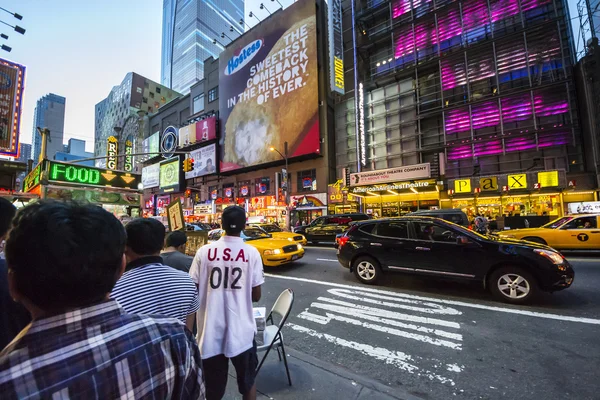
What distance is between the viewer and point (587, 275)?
721 cm

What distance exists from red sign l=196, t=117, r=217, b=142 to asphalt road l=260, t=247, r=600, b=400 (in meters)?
37.9

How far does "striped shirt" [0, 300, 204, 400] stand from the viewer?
2.38ft

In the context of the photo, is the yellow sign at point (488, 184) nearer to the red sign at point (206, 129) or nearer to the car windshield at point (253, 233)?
the car windshield at point (253, 233)

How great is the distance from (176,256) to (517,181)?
69.6 feet

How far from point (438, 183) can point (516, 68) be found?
12099 millimetres

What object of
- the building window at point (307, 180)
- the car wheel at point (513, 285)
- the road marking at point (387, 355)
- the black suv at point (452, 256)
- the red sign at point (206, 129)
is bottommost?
the road marking at point (387, 355)

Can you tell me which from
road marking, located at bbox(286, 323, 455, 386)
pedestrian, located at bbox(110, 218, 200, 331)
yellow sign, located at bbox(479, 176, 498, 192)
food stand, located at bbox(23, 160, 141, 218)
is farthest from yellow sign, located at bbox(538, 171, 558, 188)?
Result: food stand, located at bbox(23, 160, 141, 218)

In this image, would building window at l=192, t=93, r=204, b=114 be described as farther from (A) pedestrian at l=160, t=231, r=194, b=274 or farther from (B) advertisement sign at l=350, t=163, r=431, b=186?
(A) pedestrian at l=160, t=231, r=194, b=274

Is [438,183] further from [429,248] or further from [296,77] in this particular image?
[296,77]

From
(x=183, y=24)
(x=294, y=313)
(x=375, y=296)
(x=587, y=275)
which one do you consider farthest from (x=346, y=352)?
(x=183, y=24)

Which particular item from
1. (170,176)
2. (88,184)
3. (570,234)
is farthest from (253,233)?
(170,176)

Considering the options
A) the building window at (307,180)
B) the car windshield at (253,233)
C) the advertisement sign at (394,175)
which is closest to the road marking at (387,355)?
the car windshield at (253,233)

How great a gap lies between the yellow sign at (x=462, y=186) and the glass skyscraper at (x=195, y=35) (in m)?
118

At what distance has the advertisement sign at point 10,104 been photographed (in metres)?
12.4
